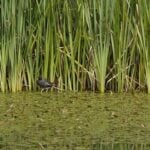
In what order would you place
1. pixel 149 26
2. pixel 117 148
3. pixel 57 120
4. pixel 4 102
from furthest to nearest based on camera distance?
1. pixel 149 26
2. pixel 4 102
3. pixel 57 120
4. pixel 117 148

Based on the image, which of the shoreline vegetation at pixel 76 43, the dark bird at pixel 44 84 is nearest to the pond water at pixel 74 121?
the dark bird at pixel 44 84

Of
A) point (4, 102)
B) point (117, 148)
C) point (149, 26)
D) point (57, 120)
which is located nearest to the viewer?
point (117, 148)

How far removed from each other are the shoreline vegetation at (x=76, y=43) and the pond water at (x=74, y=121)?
0.20 metres

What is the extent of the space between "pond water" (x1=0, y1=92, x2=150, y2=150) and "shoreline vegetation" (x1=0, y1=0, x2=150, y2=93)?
20cm

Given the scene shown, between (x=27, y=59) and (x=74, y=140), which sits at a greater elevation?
(x=27, y=59)

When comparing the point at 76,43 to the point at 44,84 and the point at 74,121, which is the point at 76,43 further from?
the point at 74,121

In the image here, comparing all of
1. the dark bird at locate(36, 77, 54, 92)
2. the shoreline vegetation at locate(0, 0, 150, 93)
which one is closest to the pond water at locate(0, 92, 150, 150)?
the dark bird at locate(36, 77, 54, 92)

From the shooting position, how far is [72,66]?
21.2ft

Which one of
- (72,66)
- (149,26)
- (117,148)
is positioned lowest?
(117,148)

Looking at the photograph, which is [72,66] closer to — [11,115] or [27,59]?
[27,59]

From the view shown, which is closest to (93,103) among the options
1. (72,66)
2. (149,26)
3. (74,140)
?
(72,66)

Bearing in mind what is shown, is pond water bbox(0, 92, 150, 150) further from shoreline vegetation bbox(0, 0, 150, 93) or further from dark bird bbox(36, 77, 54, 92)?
shoreline vegetation bbox(0, 0, 150, 93)

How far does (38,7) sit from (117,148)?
8.25ft

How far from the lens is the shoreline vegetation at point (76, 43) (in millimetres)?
6398
